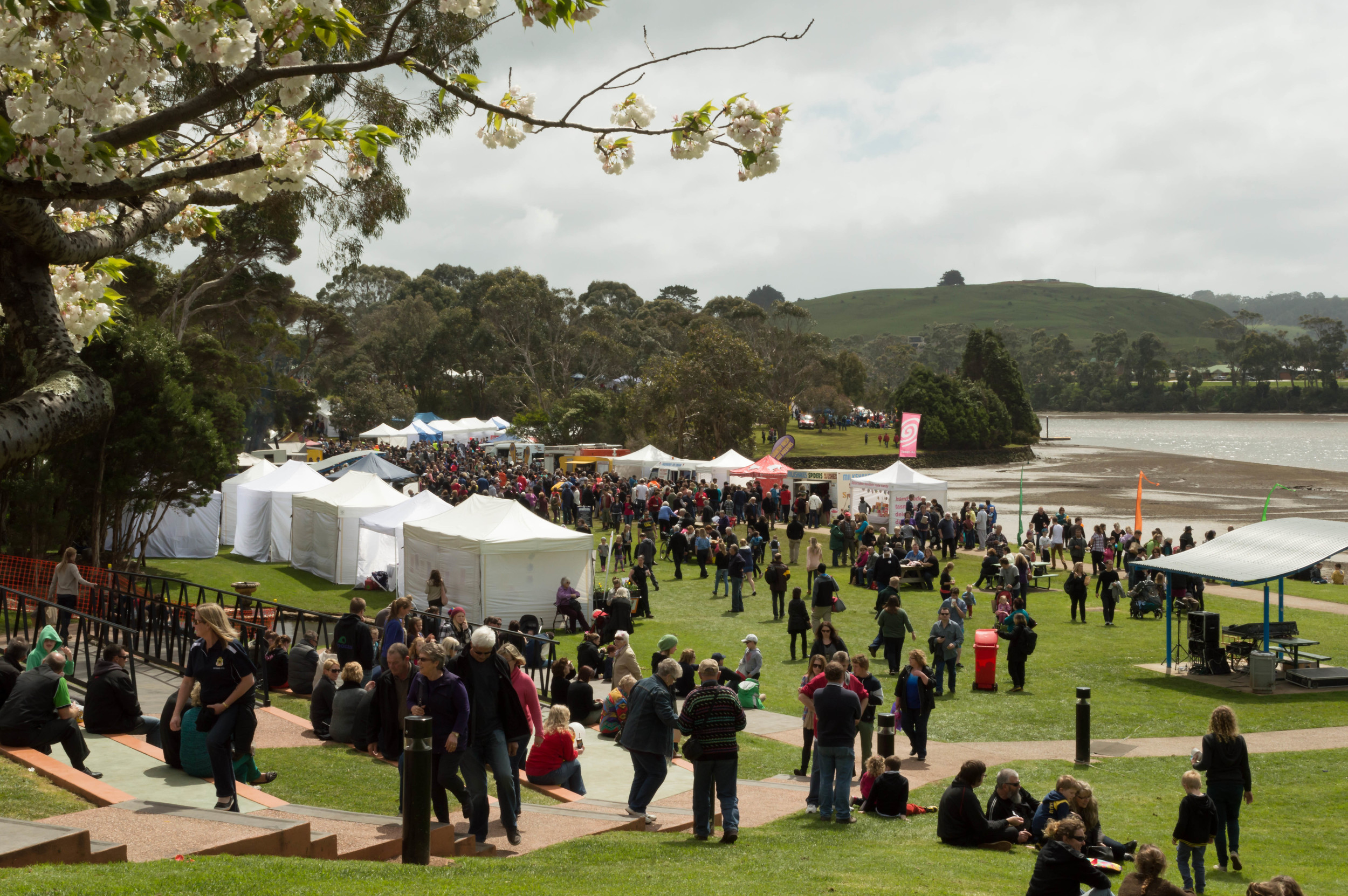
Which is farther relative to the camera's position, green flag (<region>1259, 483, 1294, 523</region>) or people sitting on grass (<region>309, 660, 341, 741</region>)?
green flag (<region>1259, 483, 1294, 523</region>)

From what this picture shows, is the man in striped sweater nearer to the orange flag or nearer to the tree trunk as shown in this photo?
the tree trunk

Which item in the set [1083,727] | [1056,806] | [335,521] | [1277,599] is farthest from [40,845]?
[1277,599]

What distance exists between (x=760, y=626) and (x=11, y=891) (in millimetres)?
14518

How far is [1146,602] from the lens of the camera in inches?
724

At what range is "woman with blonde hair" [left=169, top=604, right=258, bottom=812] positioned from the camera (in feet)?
19.1

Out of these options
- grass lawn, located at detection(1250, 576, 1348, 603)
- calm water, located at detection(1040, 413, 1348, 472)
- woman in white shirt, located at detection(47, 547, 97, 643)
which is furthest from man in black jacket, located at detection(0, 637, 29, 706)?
calm water, located at detection(1040, 413, 1348, 472)

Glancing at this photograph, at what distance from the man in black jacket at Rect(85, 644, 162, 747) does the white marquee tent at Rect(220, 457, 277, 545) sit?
18.4 metres

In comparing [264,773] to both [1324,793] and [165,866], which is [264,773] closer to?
[165,866]

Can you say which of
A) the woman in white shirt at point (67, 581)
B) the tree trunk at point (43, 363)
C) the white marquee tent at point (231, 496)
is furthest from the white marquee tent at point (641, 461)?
the tree trunk at point (43, 363)

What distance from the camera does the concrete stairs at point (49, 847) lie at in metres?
4.41

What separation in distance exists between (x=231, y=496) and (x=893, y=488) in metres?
17.5

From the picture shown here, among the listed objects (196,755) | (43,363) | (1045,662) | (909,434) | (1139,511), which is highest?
(909,434)

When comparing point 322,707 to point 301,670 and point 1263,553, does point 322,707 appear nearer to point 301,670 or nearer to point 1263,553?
point 301,670

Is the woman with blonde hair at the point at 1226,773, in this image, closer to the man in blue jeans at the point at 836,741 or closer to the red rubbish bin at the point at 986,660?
the man in blue jeans at the point at 836,741
